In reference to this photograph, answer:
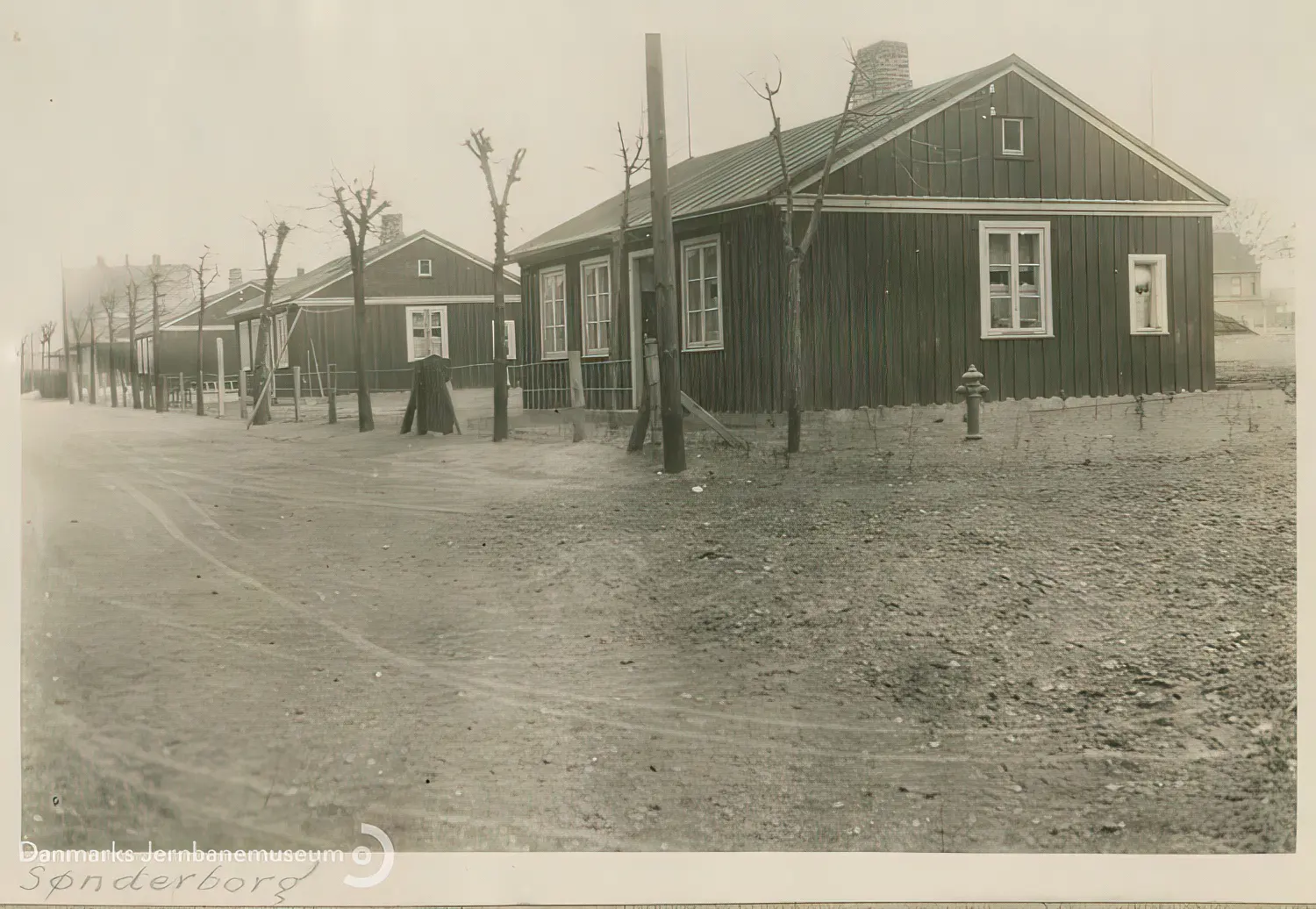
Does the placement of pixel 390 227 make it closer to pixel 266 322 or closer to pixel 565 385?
pixel 266 322

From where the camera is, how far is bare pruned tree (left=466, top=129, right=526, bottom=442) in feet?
11.9

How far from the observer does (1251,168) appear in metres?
3.72

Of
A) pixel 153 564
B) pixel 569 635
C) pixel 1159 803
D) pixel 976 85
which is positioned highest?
pixel 976 85

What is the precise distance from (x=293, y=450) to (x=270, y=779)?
3.94 feet

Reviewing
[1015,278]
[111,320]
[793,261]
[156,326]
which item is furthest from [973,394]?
[111,320]

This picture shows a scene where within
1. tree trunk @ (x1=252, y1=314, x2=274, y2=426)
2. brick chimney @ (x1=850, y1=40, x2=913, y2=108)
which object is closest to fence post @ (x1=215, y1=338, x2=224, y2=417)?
tree trunk @ (x1=252, y1=314, x2=274, y2=426)

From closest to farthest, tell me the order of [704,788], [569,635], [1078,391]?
[704,788] < [569,635] < [1078,391]

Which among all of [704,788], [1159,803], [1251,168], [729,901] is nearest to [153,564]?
[704,788]

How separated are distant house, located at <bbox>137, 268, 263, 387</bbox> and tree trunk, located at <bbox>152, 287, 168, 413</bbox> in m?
0.01

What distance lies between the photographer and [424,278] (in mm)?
3674

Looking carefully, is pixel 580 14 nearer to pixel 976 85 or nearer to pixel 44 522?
pixel 976 85

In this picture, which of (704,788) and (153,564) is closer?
(704,788)

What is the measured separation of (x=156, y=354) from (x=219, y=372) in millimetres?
298

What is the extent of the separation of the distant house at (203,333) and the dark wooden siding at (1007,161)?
222cm
